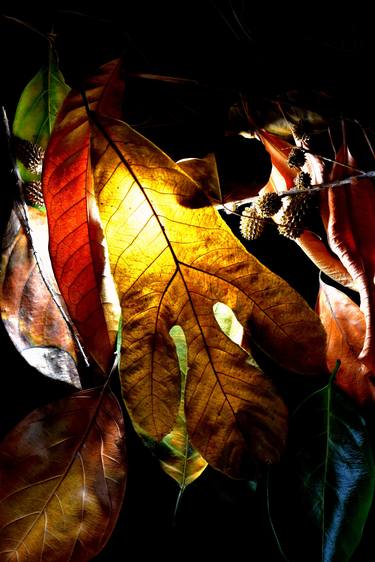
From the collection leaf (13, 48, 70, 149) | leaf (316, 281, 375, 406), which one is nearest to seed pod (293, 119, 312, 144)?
leaf (316, 281, 375, 406)

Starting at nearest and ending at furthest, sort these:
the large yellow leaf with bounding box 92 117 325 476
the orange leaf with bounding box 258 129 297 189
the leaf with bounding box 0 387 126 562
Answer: the large yellow leaf with bounding box 92 117 325 476, the leaf with bounding box 0 387 126 562, the orange leaf with bounding box 258 129 297 189

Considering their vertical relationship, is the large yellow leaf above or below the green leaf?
below

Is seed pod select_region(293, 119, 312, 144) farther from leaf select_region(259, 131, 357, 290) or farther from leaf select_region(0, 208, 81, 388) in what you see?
leaf select_region(0, 208, 81, 388)

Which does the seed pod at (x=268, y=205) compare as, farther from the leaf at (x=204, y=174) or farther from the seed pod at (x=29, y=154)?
the seed pod at (x=29, y=154)

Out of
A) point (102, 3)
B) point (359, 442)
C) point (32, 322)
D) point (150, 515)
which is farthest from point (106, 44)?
point (150, 515)

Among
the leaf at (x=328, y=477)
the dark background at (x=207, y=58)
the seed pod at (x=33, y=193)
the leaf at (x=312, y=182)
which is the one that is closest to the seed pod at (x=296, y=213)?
the leaf at (x=312, y=182)

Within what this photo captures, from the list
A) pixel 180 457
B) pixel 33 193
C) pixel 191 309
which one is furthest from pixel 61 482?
pixel 33 193

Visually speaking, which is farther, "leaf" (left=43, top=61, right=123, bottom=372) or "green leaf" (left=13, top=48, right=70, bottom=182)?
"green leaf" (left=13, top=48, right=70, bottom=182)
